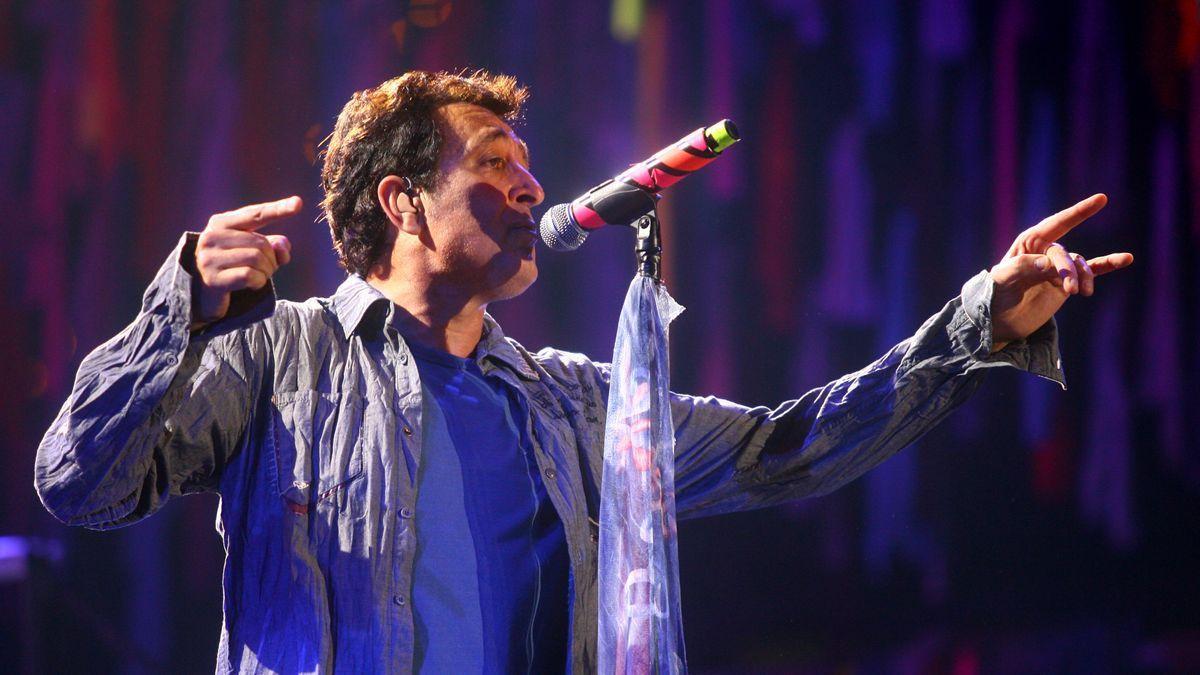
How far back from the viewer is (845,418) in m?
1.77

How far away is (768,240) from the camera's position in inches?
111

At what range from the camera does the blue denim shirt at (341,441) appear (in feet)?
4.14

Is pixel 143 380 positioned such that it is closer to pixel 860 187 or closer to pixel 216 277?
pixel 216 277

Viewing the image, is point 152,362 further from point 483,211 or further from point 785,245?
point 785,245

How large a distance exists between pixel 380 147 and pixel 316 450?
0.72m

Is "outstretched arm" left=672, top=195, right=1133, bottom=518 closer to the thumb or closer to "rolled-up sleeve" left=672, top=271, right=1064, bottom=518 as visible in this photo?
"rolled-up sleeve" left=672, top=271, right=1064, bottom=518

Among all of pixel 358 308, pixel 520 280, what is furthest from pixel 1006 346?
pixel 358 308

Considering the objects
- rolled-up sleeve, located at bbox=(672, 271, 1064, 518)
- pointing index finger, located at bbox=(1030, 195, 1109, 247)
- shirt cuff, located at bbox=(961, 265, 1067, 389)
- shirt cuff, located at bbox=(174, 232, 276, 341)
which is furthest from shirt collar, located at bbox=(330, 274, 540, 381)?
pointing index finger, located at bbox=(1030, 195, 1109, 247)

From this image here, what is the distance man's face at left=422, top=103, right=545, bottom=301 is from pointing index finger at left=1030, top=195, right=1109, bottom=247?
0.80 metres

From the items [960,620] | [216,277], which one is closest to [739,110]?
[960,620]

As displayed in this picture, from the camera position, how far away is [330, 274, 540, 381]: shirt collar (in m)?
1.69

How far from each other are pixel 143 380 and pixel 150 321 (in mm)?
68

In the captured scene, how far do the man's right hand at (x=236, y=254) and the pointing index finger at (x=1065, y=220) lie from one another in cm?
105

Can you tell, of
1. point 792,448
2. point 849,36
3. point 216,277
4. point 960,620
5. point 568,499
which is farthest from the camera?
point 849,36
